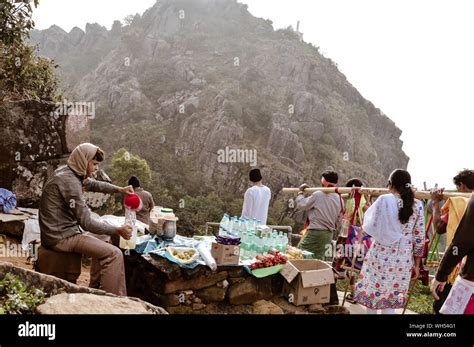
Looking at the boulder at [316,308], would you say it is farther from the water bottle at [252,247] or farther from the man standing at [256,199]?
the man standing at [256,199]

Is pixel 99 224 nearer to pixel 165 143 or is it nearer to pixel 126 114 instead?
pixel 165 143

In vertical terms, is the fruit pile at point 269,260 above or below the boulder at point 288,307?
above

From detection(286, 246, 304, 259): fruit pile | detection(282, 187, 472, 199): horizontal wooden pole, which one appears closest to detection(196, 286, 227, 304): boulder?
detection(286, 246, 304, 259): fruit pile

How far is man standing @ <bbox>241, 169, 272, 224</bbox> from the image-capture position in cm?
600

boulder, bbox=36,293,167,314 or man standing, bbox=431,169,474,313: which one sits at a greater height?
man standing, bbox=431,169,474,313

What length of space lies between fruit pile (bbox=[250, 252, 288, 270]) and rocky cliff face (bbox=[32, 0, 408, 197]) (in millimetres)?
34121

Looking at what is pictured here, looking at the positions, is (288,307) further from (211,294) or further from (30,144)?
(30,144)

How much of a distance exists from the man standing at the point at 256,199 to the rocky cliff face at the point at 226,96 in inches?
1296

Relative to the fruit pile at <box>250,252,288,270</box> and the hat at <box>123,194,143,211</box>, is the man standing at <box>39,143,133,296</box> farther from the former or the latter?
the fruit pile at <box>250,252,288,270</box>

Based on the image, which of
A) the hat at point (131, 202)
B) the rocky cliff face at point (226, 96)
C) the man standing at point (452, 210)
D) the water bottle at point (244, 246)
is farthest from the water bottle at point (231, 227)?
the rocky cliff face at point (226, 96)

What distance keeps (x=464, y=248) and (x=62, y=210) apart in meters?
3.36

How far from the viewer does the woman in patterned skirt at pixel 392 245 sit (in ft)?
11.7

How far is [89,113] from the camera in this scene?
816cm
